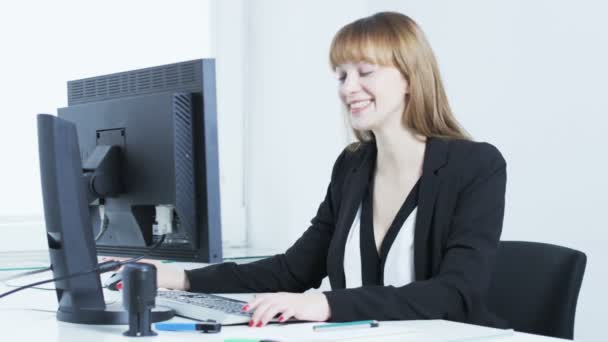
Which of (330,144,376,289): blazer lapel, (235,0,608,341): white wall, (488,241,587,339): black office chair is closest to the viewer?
(488,241,587,339): black office chair

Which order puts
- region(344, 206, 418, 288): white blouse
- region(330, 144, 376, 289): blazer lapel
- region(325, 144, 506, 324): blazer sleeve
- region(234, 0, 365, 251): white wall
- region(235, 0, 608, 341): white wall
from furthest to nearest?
region(234, 0, 365, 251): white wall
region(235, 0, 608, 341): white wall
region(330, 144, 376, 289): blazer lapel
region(344, 206, 418, 288): white blouse
region(325, 144, 506, 324): blazer sleeve

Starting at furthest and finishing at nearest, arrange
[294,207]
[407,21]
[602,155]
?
[294,207] → [602,155] → [407,21]

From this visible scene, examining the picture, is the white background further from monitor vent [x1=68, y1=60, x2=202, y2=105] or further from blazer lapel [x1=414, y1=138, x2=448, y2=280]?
monitor vent [x1=68, y1=60, x2=202, y2=105]

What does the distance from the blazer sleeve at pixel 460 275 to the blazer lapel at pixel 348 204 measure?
260mm

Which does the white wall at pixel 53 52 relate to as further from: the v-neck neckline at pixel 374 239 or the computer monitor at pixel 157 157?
the v-neck neckline at pixel 374 239

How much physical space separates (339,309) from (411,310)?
0.50 ft

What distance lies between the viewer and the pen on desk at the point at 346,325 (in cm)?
121

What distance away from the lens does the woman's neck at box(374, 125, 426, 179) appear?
180 centimetres

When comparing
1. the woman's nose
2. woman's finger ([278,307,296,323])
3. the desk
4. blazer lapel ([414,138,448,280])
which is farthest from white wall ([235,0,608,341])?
woman's finger ([278,307,296,323])

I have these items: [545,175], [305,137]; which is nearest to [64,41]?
[305,137]

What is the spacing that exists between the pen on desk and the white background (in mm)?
1379

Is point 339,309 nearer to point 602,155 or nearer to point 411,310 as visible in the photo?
point 411,310

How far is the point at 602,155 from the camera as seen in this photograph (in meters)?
2.38

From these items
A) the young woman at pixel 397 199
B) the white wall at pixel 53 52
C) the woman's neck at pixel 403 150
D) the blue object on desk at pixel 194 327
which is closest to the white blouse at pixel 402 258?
the young woman at pixel 397 199
